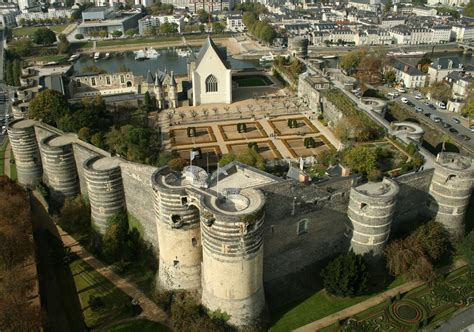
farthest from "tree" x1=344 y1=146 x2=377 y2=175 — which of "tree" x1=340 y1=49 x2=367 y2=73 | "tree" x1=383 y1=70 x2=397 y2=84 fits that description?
"tree" x1=340 y1=49 x2=367 y2=73

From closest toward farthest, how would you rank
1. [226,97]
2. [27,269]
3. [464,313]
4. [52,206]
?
1. [464,313]
2. [27,269]
3. [52,206]
4. [226,97]

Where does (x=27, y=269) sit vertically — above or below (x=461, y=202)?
below

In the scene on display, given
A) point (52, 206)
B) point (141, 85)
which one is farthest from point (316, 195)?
point (141, 85)

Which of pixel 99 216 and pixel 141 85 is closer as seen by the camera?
pixel 99 216

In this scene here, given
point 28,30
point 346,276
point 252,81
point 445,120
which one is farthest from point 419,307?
point 28,30

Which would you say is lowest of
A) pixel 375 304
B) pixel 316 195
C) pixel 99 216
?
pixel 375 304

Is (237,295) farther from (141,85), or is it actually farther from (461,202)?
(141,85)

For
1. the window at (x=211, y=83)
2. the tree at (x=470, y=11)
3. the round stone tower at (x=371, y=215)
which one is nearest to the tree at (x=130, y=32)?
the window at (x=211, y=83)

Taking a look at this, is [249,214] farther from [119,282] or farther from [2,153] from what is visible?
[2,153]
